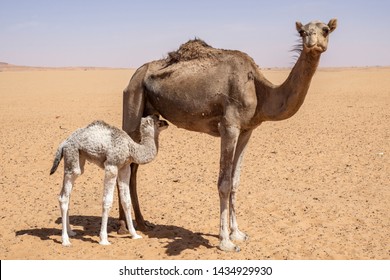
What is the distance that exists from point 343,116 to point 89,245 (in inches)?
632

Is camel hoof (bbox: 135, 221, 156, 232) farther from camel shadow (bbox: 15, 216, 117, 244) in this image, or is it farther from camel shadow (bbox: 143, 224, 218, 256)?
camel shadow (bbox: 15, 216, 117, 244)

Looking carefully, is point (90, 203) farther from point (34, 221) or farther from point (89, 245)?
point (89, 245)

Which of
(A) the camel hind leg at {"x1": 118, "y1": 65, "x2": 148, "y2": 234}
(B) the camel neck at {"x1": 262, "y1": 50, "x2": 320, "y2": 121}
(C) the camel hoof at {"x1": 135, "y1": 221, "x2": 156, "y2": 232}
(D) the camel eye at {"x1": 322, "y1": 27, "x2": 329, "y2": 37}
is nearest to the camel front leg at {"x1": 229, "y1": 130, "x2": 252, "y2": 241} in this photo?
(B) the camel neck at {"x1": 262, "y1": 50, "x2": 320, "y2": 121}

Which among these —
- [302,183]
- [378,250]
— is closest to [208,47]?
[378,250]

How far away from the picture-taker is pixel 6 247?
745 centimetres

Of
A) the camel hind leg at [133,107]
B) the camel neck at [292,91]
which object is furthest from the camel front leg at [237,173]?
the camel hind leg at [133,107]

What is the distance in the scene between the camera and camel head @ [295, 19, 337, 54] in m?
5.98

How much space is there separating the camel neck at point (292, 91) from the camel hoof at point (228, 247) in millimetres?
1930

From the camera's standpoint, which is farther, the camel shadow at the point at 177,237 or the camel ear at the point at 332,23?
the camel shadow at the point at 177,237

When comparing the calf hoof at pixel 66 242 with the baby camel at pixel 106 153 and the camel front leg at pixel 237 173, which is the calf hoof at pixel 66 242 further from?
the camel front leg at pixel 237 173

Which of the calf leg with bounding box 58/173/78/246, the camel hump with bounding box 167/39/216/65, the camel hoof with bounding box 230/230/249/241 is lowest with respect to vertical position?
the camel hoof with bounding box 230/230/249/241

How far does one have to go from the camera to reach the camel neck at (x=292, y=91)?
639cm

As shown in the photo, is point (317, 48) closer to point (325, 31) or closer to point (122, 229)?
point (325, 31)

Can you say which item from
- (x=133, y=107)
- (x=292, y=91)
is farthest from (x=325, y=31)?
(x=133, y=107)
